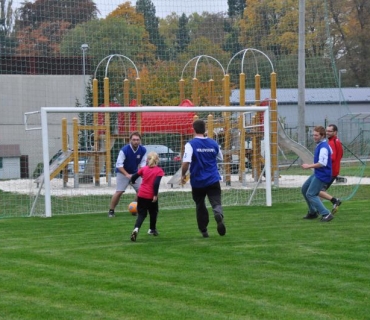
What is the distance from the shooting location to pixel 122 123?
2328cm

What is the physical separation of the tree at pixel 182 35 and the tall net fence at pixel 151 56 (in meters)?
0.03

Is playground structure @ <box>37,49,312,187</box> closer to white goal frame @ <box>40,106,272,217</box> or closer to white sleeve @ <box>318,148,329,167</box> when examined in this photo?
white goal frame @ <box>40,106,272,217</box>

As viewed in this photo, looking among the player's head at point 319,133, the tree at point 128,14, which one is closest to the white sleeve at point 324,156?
the player's head at point 319,133

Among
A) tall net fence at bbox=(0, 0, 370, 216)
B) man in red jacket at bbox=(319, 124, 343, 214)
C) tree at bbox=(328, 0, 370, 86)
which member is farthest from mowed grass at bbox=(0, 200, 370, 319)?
tree at bbox=(328, 0, 370, 86)

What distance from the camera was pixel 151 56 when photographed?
72.9ft

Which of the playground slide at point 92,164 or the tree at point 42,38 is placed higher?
the tree at point 42,38

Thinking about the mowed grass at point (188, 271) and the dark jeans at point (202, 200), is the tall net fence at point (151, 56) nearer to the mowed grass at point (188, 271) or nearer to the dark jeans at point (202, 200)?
the mowed grass at point (188, 271)

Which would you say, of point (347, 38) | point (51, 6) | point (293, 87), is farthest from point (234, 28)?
point (347, 38)

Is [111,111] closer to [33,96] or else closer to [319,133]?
[319,133]

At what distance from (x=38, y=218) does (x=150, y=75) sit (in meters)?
7.85

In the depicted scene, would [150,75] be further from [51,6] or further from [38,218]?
[38,218]

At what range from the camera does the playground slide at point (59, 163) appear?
69.5ft

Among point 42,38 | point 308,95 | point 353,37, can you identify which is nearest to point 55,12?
point 42,38

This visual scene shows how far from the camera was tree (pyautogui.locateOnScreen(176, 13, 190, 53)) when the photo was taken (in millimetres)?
22050
